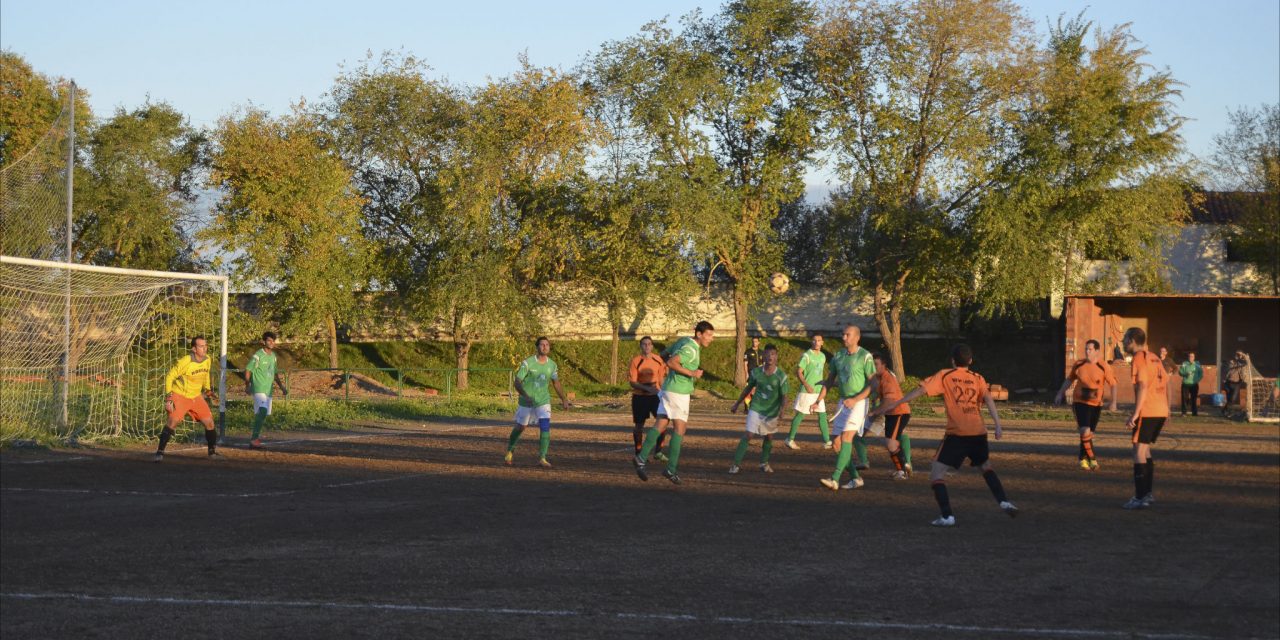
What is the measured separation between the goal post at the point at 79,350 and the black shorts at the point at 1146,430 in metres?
14.8

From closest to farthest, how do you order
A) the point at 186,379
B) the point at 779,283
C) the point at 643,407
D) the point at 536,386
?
the point at 536,386 → the point at 643,407 → the point at 186,379 → the point at 779,283

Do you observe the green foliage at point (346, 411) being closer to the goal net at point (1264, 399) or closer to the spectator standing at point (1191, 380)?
the spectator standing at point (1191, 380)

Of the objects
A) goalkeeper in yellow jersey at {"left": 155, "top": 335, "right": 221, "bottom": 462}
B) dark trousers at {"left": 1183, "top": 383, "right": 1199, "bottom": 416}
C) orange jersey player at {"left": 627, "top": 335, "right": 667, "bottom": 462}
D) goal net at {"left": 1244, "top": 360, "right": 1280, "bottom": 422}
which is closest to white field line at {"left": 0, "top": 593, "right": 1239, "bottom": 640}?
orange jersey player at {"left": 627, "top": 335, "right": 667, "bottom": 462}

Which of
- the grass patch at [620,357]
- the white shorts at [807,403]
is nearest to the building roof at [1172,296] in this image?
the grass patch at [620,357]

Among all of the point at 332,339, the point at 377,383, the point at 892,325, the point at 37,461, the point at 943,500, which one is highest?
the point at 892,325

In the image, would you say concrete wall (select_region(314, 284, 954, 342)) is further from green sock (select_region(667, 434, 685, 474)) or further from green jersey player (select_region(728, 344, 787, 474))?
green sock (select_region(667, 434, 685, 474))

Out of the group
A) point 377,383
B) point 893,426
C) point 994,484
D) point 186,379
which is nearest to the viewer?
point 994,484

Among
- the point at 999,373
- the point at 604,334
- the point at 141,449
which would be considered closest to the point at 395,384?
the point at 141,449

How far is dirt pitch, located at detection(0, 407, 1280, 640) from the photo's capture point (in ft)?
25.5

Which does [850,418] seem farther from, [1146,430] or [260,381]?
[260,381]

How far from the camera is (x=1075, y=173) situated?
41.8 metres

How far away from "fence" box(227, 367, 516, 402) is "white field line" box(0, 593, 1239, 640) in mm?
25016

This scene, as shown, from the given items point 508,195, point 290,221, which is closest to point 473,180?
point 508,195

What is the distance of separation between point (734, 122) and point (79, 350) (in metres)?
27.1
